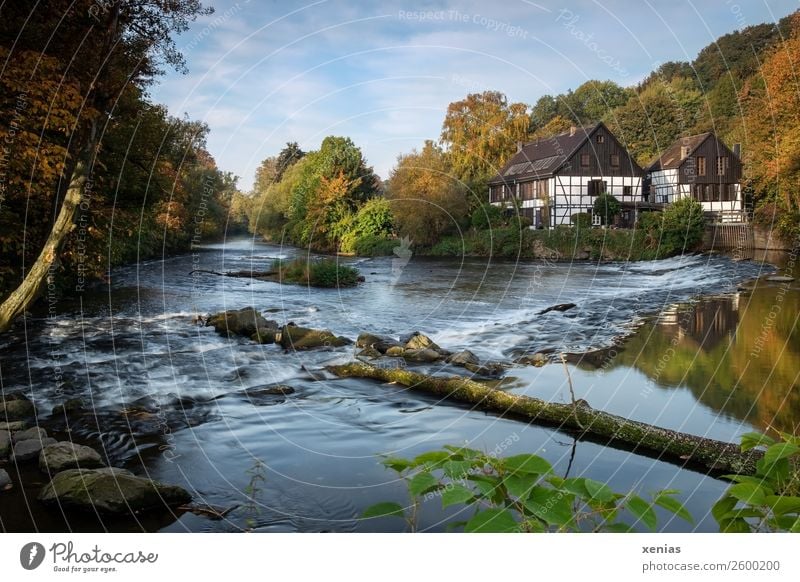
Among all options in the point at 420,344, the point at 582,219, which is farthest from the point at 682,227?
the point at 420,344

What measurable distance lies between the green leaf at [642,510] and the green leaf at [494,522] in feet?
1.13

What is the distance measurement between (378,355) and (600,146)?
23.9m

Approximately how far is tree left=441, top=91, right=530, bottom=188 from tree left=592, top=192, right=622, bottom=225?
4524mm

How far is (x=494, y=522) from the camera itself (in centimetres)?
169

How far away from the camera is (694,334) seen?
37.9 ft

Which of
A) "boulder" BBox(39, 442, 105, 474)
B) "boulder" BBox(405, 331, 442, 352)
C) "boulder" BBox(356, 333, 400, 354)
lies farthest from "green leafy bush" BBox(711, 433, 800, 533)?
"boulder" BBox(356, 333, 400, 354)

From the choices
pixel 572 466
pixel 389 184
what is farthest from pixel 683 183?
pixel 572 466

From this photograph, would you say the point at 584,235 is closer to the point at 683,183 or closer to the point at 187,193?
the point at 683,183

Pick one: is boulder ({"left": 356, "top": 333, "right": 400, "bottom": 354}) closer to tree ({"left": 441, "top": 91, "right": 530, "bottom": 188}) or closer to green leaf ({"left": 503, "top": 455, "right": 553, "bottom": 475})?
green leaf ({"left": 503, "top": 455, "right": 553, "bottom": 475})

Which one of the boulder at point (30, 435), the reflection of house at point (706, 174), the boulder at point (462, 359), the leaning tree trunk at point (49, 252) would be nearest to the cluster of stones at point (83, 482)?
the boulder at point (30, 435)

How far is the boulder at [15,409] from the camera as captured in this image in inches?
237

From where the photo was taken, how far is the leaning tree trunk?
6.05 meters

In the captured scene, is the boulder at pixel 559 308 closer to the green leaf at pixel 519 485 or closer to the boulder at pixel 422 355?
the boulder at pixel 422 355

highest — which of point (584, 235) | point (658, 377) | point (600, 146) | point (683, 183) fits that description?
point (600, 146)
